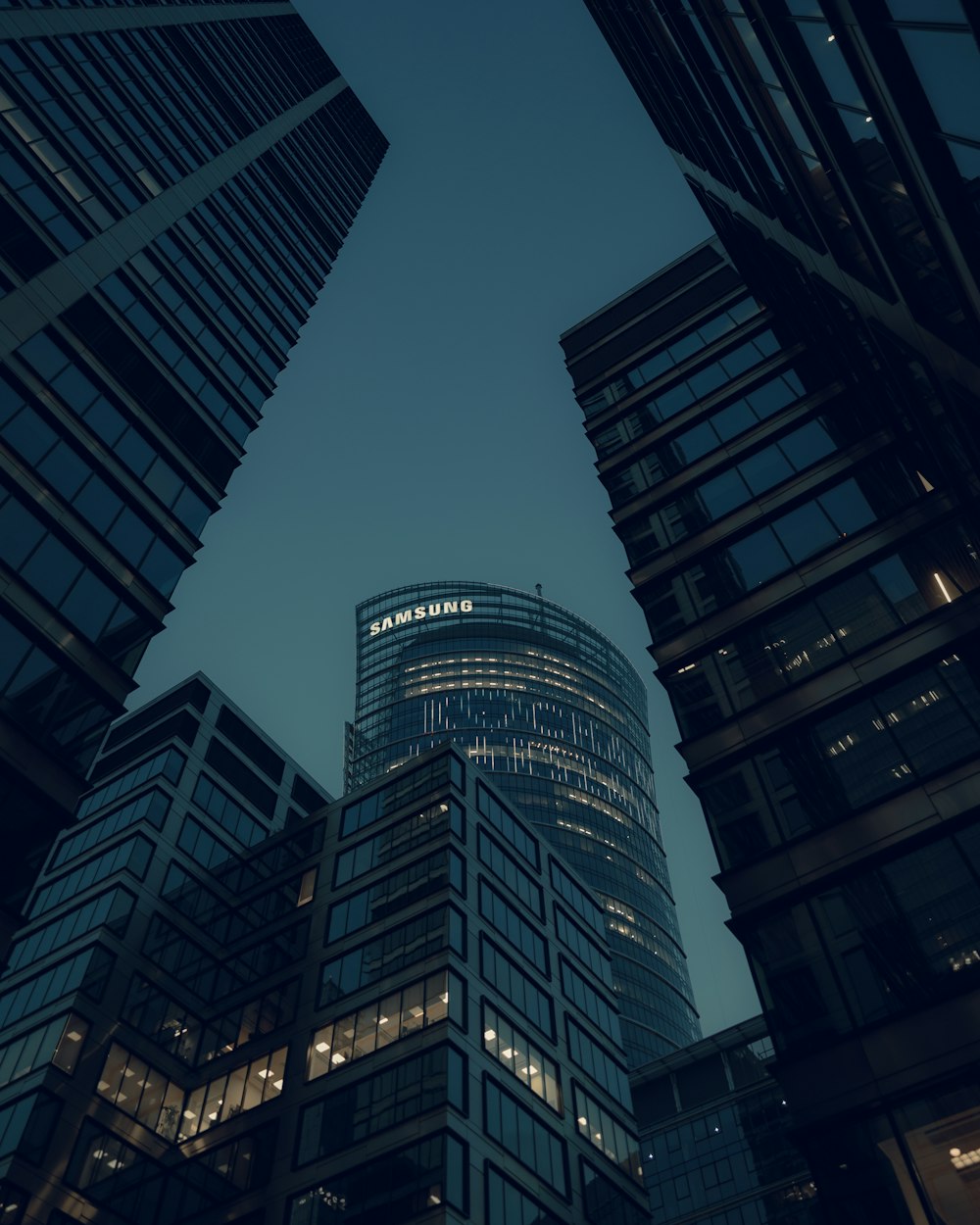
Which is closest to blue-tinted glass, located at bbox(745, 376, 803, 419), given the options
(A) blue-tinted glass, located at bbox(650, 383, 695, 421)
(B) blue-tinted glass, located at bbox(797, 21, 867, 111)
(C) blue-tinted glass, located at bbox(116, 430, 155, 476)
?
(A) blue-tinted glass, located at bbox(650, 383, 695, 421)

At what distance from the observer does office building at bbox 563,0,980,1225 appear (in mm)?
19594

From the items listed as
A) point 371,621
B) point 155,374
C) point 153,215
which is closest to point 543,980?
point 155,374

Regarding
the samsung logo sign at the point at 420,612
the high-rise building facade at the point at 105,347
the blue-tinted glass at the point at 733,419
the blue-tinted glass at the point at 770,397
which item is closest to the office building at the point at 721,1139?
the blue-tinted glass at the point at 733,419

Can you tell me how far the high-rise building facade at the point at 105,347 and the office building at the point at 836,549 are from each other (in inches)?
711

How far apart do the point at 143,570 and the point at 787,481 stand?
23113mm

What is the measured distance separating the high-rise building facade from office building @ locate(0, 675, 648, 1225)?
23253 millimetres

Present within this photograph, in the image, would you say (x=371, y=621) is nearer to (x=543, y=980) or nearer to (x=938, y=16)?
(x=543, y=980)

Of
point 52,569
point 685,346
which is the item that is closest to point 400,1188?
point 52,569

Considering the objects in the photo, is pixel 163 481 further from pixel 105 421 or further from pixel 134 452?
pixel 105 421

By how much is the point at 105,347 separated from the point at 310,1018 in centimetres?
3484

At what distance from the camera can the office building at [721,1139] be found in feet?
234

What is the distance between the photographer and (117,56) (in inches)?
2053

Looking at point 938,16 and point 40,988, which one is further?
point 40,988

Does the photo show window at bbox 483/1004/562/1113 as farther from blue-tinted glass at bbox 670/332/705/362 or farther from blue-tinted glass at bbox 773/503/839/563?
blue-tinted glass at bbox 670/332/705/362
